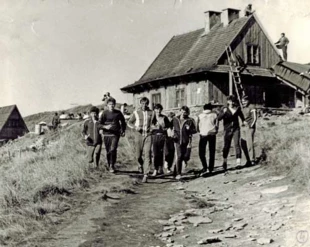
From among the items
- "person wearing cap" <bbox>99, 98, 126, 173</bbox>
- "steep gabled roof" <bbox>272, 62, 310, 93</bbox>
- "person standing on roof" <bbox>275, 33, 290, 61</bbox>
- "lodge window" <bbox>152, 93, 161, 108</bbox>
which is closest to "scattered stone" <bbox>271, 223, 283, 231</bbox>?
"person wearing cap" <bbox>99, 98, 126, 173</bbox>

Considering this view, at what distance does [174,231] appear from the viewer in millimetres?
7059

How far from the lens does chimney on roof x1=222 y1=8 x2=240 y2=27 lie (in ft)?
101

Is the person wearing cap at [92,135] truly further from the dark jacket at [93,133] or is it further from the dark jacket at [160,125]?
the dark jacket at [160,125]

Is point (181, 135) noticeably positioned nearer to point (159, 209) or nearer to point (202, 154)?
point (202, 154)

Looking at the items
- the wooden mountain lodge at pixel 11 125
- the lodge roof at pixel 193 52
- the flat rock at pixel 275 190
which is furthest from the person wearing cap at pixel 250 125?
the wooden mountain lodge at pixel 11 125

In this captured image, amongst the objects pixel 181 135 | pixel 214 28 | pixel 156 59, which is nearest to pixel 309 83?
pixel 214 28

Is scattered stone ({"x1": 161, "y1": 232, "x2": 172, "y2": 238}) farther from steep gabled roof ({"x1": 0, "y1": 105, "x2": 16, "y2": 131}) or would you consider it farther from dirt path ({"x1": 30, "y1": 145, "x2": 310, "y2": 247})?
Answer: steep gabled roof ({"x1": 0, "y1": 105, "x2": 16, "y2": 131})

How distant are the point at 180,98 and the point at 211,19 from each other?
605cm

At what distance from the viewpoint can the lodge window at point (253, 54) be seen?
29891 millimetres

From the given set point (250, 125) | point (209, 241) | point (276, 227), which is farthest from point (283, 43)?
point (209, 241)

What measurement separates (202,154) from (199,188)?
149cm

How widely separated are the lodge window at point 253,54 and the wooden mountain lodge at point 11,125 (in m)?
33.8

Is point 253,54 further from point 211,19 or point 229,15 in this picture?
point 211,19

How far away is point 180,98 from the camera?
96.8 feet
